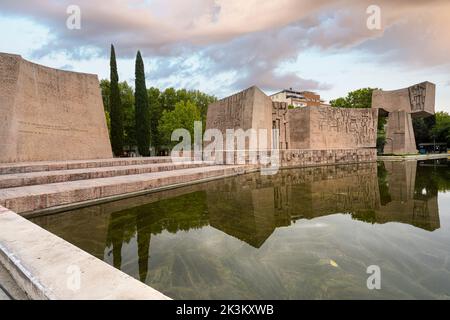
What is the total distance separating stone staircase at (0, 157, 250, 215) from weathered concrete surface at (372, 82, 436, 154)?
21.7 meters

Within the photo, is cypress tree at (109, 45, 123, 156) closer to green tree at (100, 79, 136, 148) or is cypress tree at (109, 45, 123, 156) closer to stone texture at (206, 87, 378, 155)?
green tree at (100, 79, 136, 148)

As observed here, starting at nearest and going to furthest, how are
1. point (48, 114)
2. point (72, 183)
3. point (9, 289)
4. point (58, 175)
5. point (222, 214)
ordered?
point (9, 289)
point (222, 214)
point (72, 183)
point (58, 175)
point (48, 114)

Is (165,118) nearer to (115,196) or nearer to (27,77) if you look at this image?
(27,77)

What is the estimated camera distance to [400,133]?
80.0 feet

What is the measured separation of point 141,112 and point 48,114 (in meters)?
9.66

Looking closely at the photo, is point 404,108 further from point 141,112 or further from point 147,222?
point 147,222

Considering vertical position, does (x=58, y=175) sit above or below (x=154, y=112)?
below

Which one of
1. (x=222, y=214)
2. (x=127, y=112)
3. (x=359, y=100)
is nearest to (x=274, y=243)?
(x=222, y=214)

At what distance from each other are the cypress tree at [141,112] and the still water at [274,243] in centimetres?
1451

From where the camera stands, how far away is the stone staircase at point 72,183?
4691 millimetres

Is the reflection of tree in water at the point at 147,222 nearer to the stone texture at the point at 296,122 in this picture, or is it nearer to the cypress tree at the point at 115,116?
the stone texture at the point at 296,122

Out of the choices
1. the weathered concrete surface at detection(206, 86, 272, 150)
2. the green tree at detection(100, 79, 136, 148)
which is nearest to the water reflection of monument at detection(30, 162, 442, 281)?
the weathered concrete surface at detection(206, 86, 272, 150)

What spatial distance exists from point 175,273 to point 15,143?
9539 millimetres
